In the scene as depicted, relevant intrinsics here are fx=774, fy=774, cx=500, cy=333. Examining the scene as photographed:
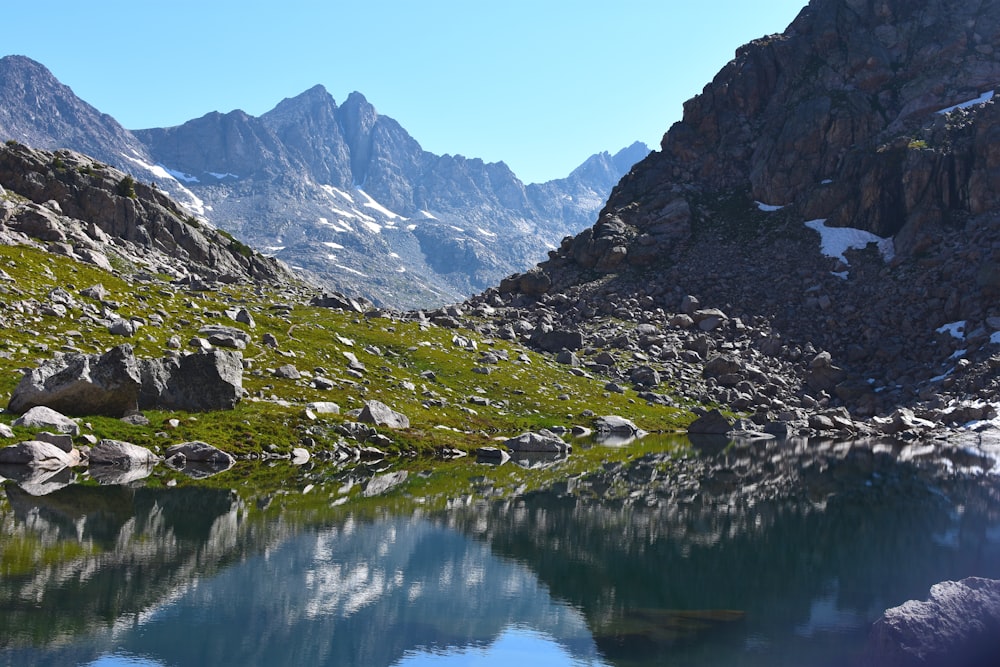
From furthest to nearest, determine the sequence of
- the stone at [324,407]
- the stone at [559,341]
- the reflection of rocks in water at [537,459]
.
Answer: the stone at [559,341] → the stone at [324,407] → the reflection of rocks in water at [537,459]

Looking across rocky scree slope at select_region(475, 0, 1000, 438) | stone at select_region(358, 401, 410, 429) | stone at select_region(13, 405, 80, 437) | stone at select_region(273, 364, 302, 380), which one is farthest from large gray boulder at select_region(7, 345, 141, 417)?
rocky scree slope at select_region(475, 0, 1000, 438)

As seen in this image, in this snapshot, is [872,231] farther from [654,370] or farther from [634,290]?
[654,370]

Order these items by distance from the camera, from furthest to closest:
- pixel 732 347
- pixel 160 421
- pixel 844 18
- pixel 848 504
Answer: pixel 844 18
pixel 732 347
pixel 160 421
pixel 848 504

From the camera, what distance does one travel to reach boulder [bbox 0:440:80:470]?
4591cm

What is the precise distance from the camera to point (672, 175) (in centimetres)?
19275

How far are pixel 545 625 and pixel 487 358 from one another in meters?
83.2

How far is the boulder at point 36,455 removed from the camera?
45.9 m

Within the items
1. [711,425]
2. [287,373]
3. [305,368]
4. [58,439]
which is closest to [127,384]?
[58,439]

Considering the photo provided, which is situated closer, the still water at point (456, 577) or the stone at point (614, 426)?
the still water at point (456, 577)

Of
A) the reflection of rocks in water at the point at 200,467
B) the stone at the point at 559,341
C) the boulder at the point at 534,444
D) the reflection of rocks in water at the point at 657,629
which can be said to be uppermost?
the stone at the point at 559,341

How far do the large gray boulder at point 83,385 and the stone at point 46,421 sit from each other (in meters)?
1.08

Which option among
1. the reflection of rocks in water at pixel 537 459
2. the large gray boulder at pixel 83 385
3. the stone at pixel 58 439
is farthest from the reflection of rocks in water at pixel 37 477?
the reflection of rocks in water at pixel 537 459

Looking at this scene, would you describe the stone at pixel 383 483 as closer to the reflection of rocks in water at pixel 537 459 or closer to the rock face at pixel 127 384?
the reflection of rocks in water at pixel 537 459

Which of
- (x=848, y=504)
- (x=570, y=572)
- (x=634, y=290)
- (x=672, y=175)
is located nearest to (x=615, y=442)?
(x=848, y=504)
